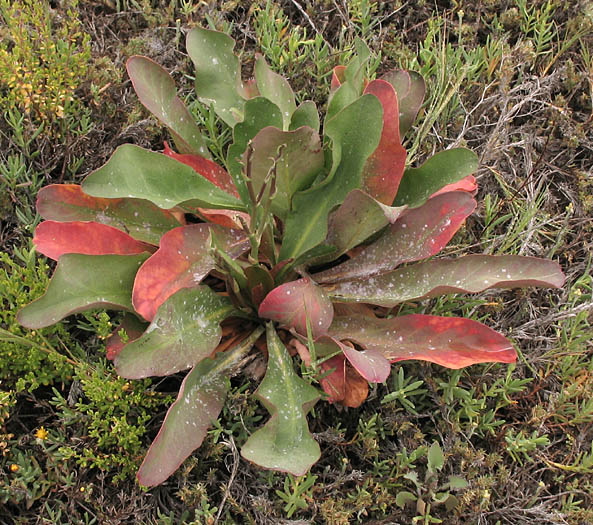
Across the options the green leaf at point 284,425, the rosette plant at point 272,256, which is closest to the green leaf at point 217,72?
the rosette plant at point 272,256

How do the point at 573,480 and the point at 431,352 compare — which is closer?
the point at 431,352

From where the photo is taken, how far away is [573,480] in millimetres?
1979

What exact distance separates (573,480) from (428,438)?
46cm

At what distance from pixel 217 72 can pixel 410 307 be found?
0.98m

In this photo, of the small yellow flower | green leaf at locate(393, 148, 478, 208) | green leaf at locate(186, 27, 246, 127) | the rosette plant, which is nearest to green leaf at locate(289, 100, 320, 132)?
the rosette plant

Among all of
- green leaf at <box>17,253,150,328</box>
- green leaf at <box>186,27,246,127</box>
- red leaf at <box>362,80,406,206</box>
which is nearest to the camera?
green leaf at <box>17,253,150,328</box>

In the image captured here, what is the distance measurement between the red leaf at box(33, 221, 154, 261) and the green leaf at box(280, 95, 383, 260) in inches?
18.4

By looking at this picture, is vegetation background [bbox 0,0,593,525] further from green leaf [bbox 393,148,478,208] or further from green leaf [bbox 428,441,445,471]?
green leaf [bbox 393,148,478,208]

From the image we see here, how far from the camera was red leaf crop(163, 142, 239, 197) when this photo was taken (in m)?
2.03

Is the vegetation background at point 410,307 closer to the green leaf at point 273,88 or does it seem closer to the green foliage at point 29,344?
the green foliage at point 29,344

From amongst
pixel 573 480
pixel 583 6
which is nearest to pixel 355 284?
pixel 573 480

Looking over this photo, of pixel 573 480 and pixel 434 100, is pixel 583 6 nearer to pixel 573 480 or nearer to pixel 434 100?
pixel 434 100

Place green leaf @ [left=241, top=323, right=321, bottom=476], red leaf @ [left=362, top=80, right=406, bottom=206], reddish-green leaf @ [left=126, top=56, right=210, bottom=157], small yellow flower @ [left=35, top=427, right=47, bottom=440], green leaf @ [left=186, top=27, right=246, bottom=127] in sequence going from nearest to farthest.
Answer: green leaf @ [left=241, top=323, right=321, bottom=476]
small yellow flower @ [left=35, top=427, right=47, bottom=440]
red leaf @ [left=362, top=80, right=406, bottom=206]
reddish-green leaf @ [left=126, top=56, right=210, bottom=157]
green leaf @ [left=186, top=27, right=246, bottom=127]

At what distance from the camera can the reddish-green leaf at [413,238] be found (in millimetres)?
1834
